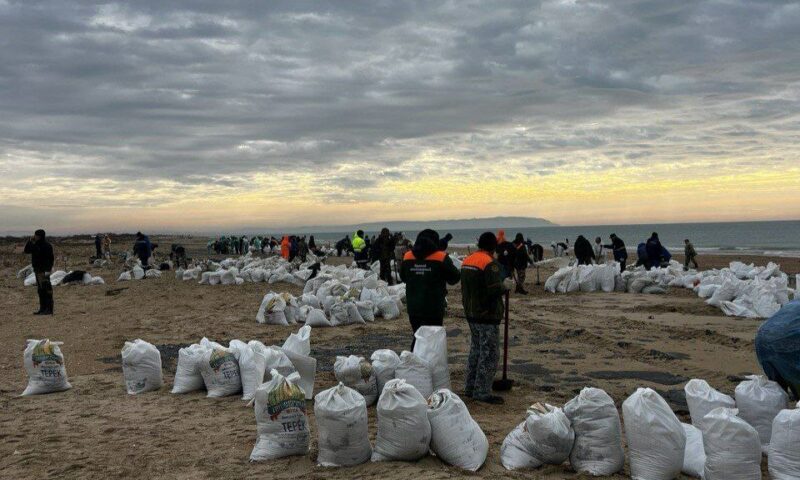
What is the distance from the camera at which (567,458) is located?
12.2 feet

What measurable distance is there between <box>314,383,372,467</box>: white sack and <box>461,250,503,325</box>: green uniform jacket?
63.5 inches

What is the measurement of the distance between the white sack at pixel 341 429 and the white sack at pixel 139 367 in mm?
2629

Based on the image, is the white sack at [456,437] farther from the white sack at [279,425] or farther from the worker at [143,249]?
the worker at [143,249]

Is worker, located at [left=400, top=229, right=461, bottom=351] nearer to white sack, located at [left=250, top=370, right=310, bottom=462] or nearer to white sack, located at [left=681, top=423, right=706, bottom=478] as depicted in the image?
white sack, located at [left=250, top=370, right=310, bottom=462]

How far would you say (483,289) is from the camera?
515cm

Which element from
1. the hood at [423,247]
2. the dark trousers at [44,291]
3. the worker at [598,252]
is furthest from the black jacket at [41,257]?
the worker at [598,252]

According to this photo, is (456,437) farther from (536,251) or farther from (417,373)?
(536,251)

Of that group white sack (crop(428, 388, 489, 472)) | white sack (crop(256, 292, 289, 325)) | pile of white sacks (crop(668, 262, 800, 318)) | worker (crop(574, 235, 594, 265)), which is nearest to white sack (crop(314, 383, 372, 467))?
white sack (crop(428, 388, 489, 472))

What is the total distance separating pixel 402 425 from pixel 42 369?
378 cm

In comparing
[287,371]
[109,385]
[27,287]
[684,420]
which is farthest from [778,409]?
[27,287]

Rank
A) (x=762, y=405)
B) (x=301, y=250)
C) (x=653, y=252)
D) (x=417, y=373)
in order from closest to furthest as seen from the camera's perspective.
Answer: (x=762, y=405)
(x=417, y=373)
(x=653, y=252)
(x=301, y=250)

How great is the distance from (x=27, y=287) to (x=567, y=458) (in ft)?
55.4

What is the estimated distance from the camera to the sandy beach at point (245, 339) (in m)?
4.01

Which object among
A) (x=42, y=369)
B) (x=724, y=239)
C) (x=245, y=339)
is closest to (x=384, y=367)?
(x=42, y=369)
